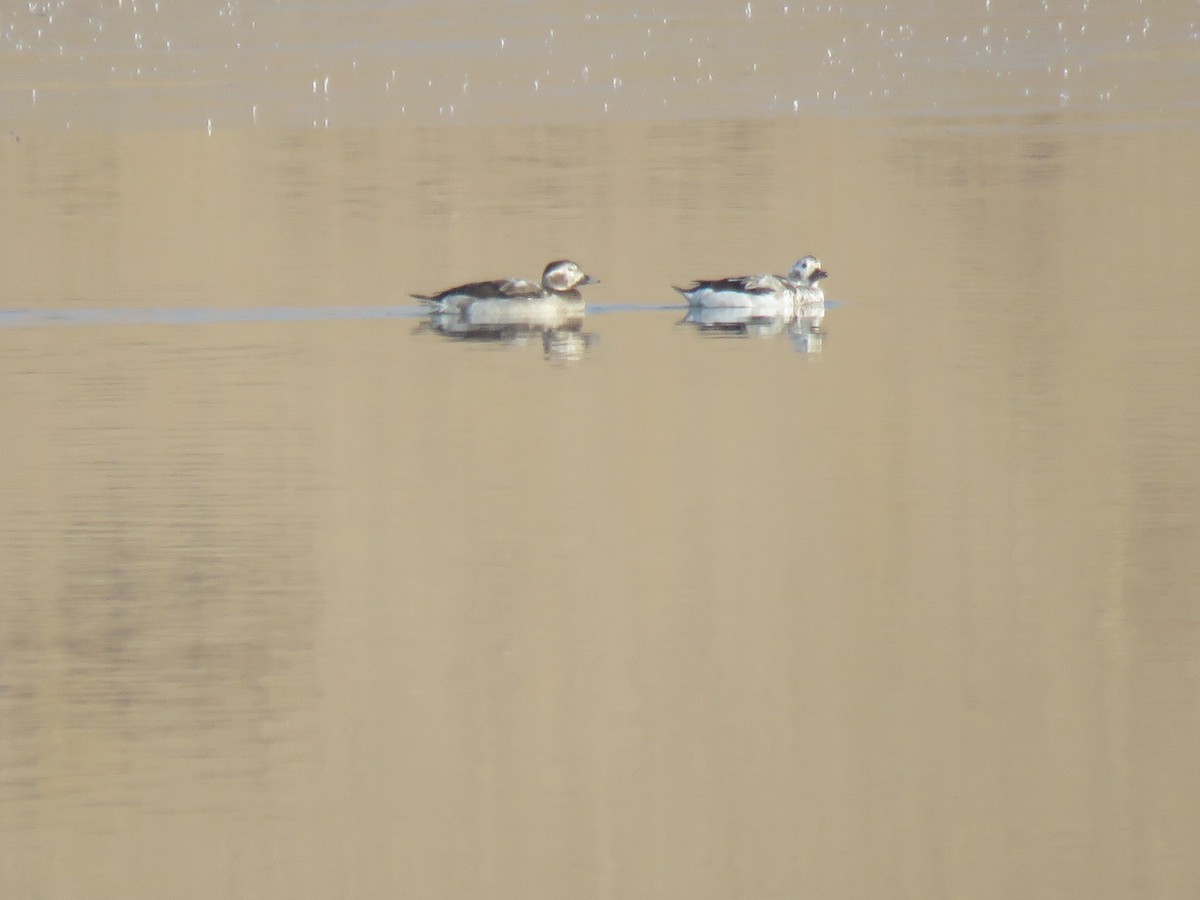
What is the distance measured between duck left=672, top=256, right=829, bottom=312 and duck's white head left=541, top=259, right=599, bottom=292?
714mm

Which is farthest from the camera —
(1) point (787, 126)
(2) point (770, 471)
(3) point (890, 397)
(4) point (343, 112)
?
(4) point (343, 112)

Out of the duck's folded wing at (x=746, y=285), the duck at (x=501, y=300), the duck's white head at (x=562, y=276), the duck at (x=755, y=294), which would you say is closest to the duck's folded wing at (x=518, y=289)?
the duck at (x=501, y=300)

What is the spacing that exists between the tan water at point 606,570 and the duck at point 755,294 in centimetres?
44

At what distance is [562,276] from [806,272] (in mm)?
1698

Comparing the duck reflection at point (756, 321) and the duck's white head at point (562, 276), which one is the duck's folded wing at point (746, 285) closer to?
the duck reflection at point (756, 321)

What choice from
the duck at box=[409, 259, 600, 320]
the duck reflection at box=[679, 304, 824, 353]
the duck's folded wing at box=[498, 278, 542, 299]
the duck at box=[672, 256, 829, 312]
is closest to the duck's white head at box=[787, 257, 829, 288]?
the duck at box=[672, 256, 829, 312]

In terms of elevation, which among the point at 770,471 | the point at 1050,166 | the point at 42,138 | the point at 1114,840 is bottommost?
the point at 1114,840

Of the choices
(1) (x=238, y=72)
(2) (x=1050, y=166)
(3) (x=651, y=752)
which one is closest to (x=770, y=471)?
(3) (x=651, y=752)

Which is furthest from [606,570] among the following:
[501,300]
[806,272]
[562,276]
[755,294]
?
[806,272]

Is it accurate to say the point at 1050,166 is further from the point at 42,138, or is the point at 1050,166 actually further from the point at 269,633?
the point at 269,633

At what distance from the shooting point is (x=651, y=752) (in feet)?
24.1

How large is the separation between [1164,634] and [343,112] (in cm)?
2827

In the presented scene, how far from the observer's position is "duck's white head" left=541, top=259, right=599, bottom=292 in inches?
672

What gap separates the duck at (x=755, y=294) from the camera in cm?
1669
